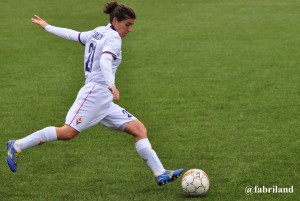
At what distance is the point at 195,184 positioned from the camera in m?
8.30

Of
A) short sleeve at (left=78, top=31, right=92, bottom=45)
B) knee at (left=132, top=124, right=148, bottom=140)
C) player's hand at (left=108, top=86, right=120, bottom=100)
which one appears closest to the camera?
player's hand at (left=108, top=86, right=120, bottom=100)

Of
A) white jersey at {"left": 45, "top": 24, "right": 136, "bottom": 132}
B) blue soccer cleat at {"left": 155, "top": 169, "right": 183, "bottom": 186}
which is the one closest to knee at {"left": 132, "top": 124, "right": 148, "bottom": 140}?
white jersey at {"left": 45, "top": 24, "right": 136, "bottom": 132}

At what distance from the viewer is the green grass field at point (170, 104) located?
356 inches

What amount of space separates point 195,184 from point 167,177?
16.7 inches

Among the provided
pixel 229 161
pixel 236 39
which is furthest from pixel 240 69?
pixel 229 161

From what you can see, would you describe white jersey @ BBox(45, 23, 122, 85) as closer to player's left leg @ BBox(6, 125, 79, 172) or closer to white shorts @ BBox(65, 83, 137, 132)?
white shorts @ BBox(65, 83, 137, 132)

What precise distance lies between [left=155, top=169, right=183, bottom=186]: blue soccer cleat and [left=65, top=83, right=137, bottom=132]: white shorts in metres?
0.76

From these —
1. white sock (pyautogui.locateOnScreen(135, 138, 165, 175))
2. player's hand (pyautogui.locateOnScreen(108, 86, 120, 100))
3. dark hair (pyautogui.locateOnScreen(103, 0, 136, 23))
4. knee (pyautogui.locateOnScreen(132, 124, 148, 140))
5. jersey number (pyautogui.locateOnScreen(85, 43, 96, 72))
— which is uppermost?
dark hair (pyautogui.locateOnScreen(103, 0, 136, 23))

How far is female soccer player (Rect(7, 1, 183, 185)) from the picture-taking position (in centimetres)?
859

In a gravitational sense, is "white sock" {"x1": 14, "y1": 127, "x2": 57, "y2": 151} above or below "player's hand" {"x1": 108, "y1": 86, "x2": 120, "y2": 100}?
below

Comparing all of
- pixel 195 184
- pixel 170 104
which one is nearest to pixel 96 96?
pixel 195 184

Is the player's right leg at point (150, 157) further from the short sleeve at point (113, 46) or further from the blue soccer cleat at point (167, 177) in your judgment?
the short sleeve at point (113, 46)

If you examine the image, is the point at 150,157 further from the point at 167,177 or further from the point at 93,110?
the point at 93,110

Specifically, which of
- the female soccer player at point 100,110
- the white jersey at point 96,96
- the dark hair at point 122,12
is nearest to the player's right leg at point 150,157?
the female soccer player at point 100,110
